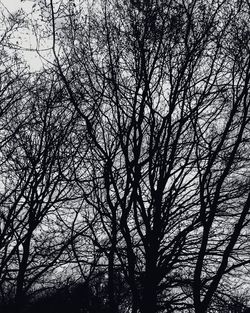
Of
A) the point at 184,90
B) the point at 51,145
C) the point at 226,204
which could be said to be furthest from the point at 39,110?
the point at 226,204

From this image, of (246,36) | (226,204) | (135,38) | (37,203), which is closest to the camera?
(246,36)

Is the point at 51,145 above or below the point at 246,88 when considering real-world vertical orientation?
above

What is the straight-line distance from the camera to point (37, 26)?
283 inches

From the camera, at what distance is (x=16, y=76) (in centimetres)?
801

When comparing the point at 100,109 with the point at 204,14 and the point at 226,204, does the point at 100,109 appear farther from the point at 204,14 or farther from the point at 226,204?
the point at 226,204

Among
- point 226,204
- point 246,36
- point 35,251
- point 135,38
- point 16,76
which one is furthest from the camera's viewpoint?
point 226,204

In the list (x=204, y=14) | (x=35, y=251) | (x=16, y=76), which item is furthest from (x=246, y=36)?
(x=35, y=251)

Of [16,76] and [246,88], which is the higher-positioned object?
[16,76]

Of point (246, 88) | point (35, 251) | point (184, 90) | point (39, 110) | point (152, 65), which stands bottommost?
point (35, 251)

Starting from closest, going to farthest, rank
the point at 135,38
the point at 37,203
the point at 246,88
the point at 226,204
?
the point at 246,88 → the point at 135,38 → the point at 37,203 → the point at 226,204

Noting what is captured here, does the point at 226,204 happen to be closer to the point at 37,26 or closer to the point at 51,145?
the point at 51,145

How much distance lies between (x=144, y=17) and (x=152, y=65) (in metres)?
1.00

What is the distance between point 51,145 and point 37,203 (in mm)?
1489

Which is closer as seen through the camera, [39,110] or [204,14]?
[204,14]
